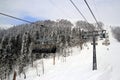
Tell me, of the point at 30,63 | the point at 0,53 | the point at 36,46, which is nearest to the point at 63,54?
the point at 30,63

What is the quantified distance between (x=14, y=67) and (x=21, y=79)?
271 inches

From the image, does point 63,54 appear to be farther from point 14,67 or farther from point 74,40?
point 14,67

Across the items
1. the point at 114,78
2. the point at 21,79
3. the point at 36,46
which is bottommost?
the point at 21,79

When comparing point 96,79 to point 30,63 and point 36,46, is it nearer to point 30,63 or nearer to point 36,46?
point 36,46

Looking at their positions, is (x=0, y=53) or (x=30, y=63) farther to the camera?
(x=30, y=63)

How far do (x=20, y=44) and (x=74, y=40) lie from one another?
118 ft

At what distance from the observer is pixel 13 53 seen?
73812mm

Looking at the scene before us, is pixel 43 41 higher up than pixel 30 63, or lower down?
higher up

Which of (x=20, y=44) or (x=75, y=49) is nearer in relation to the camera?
(x=20, y=44)

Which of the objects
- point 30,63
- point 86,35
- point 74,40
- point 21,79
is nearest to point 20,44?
point 30,63

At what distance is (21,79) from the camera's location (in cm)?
7225

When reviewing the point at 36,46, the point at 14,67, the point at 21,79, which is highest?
the point at 36,46

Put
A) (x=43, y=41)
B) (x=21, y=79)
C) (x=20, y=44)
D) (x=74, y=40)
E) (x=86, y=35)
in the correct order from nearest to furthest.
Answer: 1. (x=43, y=41)
2. (x=86, y=35)
3. (x=21, y=79)
4. (x=20, y=44)
5. (x=74, y=40)

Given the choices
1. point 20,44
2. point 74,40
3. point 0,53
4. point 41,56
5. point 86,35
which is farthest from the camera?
point 74,40
